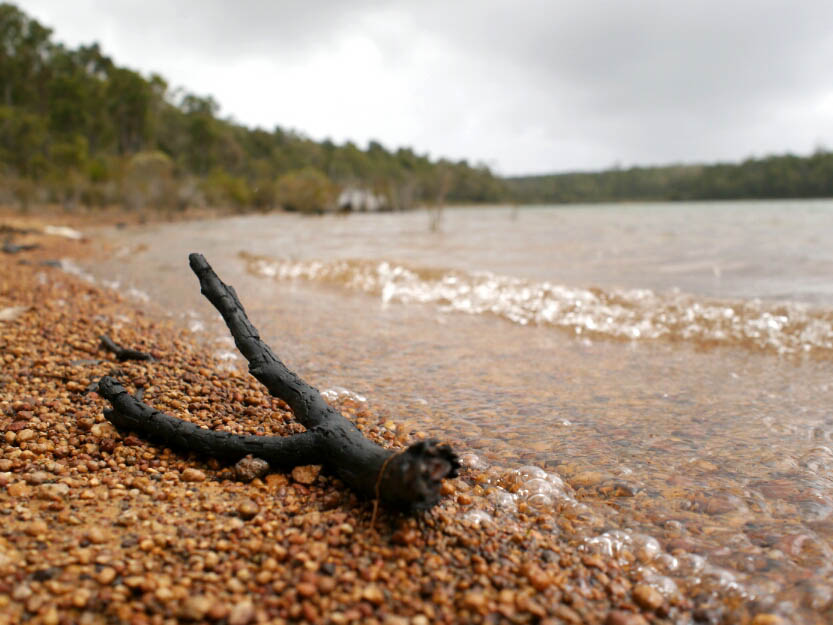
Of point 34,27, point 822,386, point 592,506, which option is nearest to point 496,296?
point 822,386

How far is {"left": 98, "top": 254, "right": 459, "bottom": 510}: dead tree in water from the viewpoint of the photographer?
1700 millimetres

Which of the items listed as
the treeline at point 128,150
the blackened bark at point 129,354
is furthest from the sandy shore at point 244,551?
the treeline at point 128,150

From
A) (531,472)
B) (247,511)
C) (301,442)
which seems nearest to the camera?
(247,511)

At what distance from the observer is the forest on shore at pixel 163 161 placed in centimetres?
3678

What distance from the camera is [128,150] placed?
199 feet

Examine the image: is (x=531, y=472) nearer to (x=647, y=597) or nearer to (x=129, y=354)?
(x=647, y=597)

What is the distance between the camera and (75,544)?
1678 mm

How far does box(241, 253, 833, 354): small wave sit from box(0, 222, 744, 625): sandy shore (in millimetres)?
4104

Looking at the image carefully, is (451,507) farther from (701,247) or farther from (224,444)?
(701,247)

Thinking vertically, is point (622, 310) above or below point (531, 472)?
above

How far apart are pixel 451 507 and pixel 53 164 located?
43.8 metres

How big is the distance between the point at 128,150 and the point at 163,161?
79.8 ft

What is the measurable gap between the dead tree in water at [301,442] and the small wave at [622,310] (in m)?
4.18

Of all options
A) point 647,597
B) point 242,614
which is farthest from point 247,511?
point 647,597
